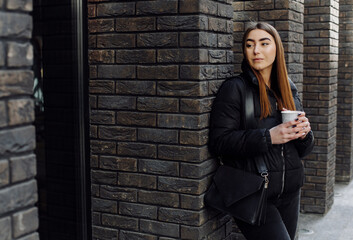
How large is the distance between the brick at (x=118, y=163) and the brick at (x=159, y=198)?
168 millimetres

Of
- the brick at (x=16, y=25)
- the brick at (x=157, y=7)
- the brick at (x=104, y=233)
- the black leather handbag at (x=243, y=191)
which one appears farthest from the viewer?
the brick at (x=104, y=233)

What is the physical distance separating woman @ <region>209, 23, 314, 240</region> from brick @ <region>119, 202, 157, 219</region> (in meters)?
0.52

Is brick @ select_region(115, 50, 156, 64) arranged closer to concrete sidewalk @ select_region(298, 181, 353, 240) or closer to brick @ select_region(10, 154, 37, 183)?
brick @ select_region(10, 154, 37, 183)

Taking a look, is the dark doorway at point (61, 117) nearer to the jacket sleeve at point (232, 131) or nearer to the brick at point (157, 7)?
the brick at point (157, 7)

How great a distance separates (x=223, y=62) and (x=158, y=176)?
0.82 m

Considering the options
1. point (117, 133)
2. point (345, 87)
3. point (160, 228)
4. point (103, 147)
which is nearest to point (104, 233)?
point (160, 228)

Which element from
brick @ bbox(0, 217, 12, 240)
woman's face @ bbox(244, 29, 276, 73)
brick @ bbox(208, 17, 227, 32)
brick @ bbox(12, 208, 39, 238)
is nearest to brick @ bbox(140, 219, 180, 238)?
woman's face @ bbox(244, 29, 276, 73)

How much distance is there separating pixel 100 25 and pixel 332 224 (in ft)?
13.1

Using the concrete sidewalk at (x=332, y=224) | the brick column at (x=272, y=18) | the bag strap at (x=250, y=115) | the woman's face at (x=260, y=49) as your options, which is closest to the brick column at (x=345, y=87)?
the concrete sidewalk at (x=332, y=224)

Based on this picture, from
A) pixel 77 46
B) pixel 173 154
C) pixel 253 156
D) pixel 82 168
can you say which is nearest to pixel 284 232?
pixel 253 156

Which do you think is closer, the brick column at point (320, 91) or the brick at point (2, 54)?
the brick at point (2, 54)

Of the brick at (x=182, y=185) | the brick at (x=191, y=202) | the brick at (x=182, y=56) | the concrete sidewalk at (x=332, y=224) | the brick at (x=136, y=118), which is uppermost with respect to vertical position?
the brick at (x=182, y=56)

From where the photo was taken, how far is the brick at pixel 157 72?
3.04 m

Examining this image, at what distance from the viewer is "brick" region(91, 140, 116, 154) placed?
3.26m
